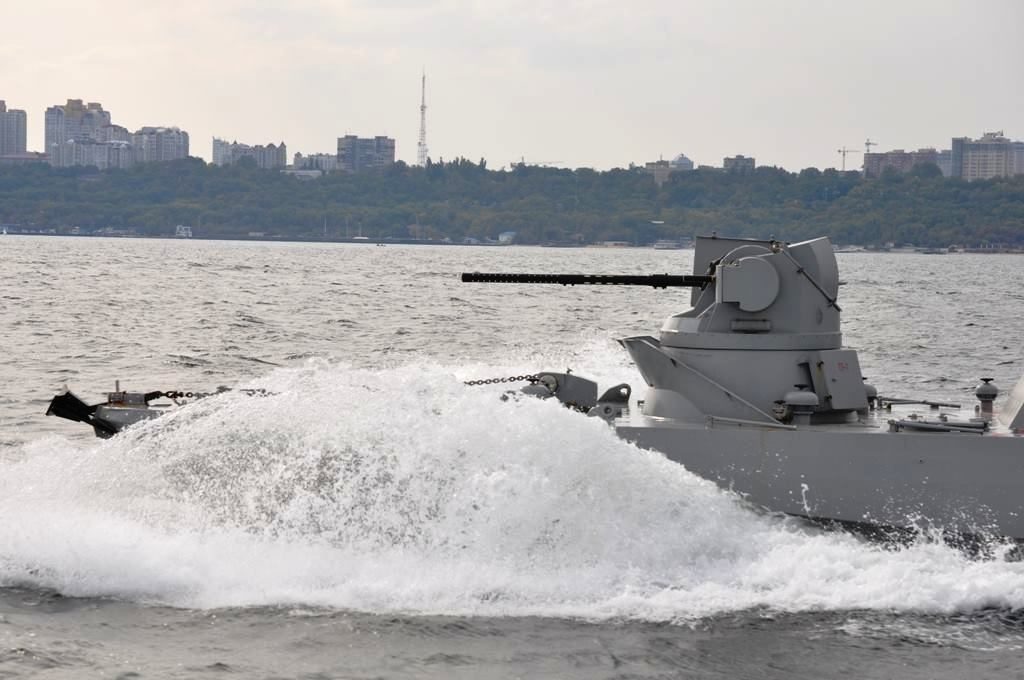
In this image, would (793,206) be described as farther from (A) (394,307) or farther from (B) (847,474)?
(B) (847,474)

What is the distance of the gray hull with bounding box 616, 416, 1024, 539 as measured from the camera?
1470 cm

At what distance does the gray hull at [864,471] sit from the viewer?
14703mm

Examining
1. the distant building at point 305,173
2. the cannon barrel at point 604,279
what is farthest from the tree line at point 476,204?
the cannon barrel at point 604,279

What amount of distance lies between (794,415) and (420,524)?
13.8 feet

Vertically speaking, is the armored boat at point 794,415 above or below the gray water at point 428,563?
above

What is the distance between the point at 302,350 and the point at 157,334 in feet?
16.7

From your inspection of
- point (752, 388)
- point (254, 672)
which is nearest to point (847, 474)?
point (752, 388)

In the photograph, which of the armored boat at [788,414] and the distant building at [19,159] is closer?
the armored boat at [788,414]

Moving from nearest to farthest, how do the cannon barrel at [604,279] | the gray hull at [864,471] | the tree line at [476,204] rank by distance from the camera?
the gray hull at [864,471], the cannon barrel at [604,279], the tree line at [476,204]

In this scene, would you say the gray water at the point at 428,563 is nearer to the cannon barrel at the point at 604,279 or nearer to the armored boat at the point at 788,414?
the armored boat at the point at 788,414

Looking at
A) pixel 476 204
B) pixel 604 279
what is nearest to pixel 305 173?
pixel 476 204

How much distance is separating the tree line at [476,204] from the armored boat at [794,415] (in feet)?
318

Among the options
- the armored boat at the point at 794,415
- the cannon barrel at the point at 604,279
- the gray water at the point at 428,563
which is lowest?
the gray water at the point at 428,563

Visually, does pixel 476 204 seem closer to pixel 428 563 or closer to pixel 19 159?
pixel 19 159
